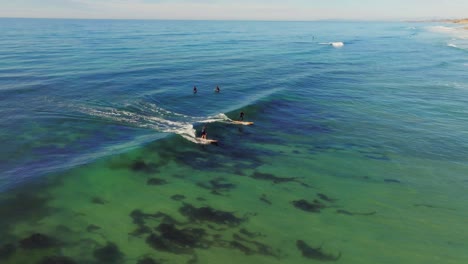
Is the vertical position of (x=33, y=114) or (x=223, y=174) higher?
(x=33, y=114)

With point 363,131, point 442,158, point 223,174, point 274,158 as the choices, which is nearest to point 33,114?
point 223,174

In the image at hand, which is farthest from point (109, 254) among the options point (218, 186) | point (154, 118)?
point (154, 118)

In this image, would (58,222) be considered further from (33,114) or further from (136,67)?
(136,67)

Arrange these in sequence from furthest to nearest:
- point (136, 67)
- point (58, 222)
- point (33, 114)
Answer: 1. point (136, 67)
2. point (33, 114)
3. point (58, 222)

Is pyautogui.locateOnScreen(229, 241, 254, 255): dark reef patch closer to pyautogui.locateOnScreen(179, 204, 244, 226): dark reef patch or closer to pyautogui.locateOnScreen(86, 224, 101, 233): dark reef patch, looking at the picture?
pyautogui.locateOnScreen(179, 204, 244, 226): dark reef patch

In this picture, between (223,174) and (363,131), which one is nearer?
(223,174)

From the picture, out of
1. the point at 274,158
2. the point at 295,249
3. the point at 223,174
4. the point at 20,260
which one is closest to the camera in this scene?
the point at 20,260

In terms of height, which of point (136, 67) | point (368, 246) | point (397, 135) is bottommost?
point (368, 246)
